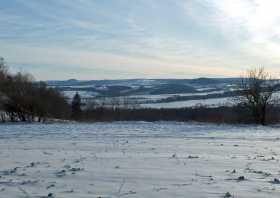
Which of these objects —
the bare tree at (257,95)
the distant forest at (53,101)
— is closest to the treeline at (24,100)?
the distant forest at (53,101)

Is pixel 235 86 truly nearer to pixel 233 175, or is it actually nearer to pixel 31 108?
pixel 31 108

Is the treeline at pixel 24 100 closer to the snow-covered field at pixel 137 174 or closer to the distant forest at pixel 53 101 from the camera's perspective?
the distant forest at pixel 53 101

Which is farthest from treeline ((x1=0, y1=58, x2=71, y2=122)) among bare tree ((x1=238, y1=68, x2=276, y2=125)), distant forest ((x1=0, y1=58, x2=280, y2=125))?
bare tree ((x1=238, y1=68, x2=276, y2=125))

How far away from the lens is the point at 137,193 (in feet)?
30.1

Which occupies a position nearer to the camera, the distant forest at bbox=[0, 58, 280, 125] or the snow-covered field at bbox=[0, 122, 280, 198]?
the snow-covered field at bbox=[0, 122, 280, 198]

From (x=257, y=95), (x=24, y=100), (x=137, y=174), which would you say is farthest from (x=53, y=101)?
(x=137, y=174)

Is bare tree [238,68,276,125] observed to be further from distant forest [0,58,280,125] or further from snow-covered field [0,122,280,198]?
snow-covered field [0,122,280,198]

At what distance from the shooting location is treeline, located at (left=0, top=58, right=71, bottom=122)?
164ft

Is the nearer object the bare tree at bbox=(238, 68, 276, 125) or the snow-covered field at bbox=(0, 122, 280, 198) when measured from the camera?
the snow-covered field at bbox=(0, 122, 280, 198)

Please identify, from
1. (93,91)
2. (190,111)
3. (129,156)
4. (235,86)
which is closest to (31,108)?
(235,86)

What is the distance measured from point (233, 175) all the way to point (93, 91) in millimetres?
177998

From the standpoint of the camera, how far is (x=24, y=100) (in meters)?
50.4

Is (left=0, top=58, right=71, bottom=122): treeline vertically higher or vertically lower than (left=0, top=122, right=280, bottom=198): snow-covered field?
higher

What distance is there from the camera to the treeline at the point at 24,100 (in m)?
50.1
